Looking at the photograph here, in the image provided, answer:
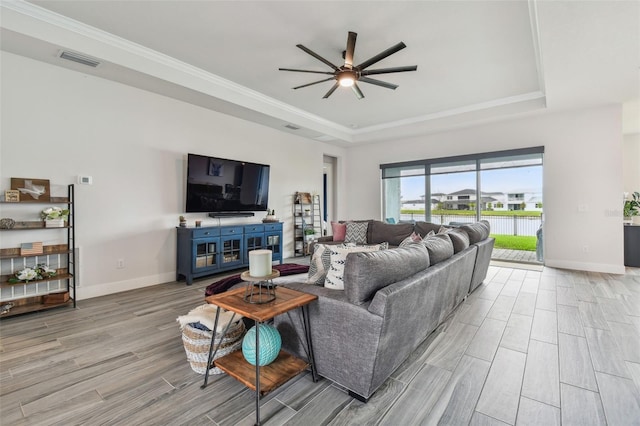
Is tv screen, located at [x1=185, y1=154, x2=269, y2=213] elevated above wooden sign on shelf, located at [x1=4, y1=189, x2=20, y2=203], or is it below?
above

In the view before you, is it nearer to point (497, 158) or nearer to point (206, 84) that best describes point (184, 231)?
point (206, 84)

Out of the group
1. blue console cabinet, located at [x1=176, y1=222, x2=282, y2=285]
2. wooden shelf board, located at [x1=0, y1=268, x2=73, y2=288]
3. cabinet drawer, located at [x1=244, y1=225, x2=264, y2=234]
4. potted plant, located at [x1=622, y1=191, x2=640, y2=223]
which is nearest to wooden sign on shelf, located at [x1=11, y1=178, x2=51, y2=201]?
wooden shelf board, located at [x1=0, y1=268, x2=73, y2=288]

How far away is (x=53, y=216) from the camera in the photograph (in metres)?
3.21

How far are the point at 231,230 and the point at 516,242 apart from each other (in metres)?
5.49

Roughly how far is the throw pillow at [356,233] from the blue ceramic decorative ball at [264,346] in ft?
11.4

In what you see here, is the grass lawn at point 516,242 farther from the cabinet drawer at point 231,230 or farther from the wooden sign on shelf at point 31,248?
the wooden sign on shelf at point 31,248

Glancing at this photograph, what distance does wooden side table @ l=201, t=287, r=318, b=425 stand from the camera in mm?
1578

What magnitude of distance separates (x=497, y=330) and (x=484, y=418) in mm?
1333

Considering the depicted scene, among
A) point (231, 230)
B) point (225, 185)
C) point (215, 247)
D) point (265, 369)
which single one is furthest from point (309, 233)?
point (265, 369)

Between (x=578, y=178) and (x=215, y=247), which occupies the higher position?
(x=578, y=178)

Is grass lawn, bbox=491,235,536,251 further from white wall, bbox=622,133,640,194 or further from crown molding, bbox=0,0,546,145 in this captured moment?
white wall, bbox=622,133,640,194

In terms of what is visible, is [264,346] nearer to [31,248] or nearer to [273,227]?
[31,248]

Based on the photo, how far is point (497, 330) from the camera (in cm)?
268

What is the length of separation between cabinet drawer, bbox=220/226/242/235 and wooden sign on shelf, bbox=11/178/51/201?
2050 millimetres
